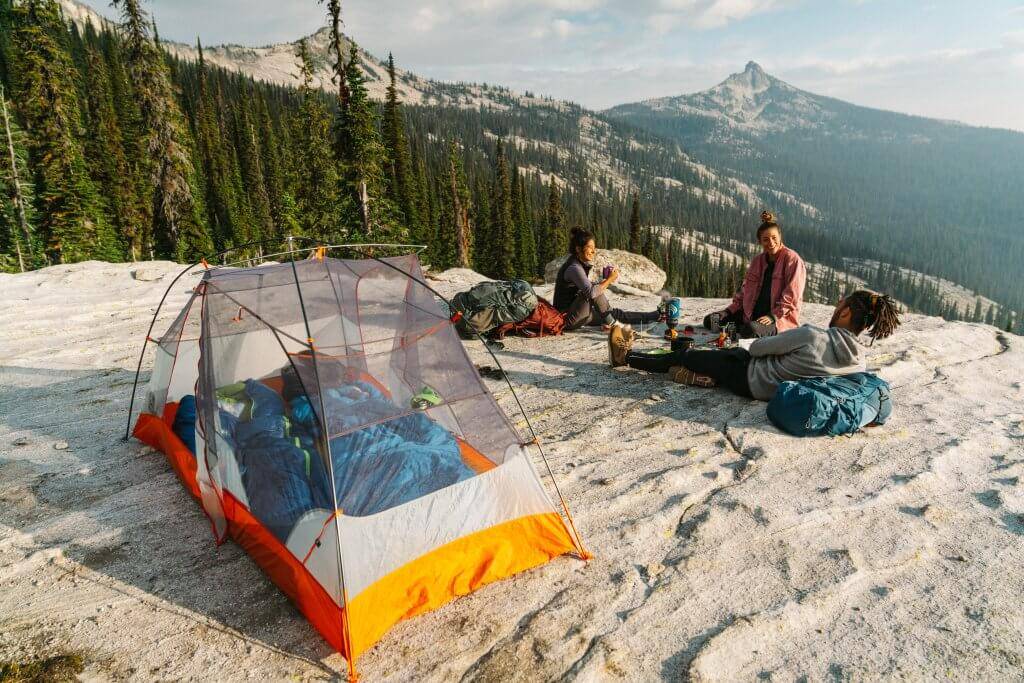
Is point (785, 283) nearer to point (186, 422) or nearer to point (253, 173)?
point (186, 422)

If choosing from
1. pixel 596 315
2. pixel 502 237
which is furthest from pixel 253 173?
pixel 596 315

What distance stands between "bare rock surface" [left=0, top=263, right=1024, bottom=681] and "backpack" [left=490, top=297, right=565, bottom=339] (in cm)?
293

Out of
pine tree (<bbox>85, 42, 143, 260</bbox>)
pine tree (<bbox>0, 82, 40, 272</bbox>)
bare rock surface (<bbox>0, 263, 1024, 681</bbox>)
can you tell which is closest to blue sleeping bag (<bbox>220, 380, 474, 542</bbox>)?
bare rock surface (<bbox>0, 263, 1024, 681</bbox>)

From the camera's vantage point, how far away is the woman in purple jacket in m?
9.08

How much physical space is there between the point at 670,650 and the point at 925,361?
23.0 ft

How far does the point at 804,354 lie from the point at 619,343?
2471 millimetres

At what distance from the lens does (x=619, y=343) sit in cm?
764

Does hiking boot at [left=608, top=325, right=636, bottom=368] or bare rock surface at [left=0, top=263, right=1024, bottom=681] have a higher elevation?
hiking boot at [left=608, top=325, right=636, bottom=368]

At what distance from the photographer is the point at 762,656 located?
299cm

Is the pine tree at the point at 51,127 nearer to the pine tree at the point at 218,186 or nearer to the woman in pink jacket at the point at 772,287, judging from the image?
the pine tree at the point at 218,186

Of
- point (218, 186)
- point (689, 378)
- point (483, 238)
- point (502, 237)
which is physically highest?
point (218, 186)

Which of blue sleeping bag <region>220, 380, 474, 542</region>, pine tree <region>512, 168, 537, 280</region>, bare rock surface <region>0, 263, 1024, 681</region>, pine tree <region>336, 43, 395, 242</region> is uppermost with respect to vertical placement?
pine tree <region>336, 43, 395, 242</region>

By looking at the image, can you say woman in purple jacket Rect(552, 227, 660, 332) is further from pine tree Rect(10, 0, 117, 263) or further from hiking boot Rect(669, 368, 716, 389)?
pine tree Rect(10, 0, 117, 263)

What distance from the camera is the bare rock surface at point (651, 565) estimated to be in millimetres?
3008
